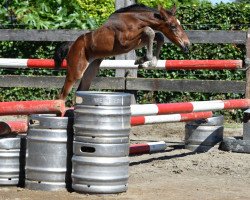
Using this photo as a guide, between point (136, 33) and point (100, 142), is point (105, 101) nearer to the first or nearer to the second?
point (100, 142)

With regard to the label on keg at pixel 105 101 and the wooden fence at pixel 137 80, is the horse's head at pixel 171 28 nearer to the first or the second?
the label on keg at pixel 105 101

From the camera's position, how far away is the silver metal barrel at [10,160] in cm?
629

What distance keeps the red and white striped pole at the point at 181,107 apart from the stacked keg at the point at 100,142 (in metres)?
0.66

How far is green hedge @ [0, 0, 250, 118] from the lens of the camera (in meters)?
12.8

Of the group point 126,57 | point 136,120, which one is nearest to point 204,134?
point 136,120

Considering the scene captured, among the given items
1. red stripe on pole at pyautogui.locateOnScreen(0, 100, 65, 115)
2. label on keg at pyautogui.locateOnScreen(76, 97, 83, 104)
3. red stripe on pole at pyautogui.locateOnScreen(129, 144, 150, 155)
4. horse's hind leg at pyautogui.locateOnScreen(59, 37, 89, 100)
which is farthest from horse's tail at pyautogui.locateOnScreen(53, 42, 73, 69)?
label on keg at pyautogui.locateOnScreen(76, 97, 83, 104)

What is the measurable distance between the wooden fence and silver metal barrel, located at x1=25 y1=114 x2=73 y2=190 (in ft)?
15.4

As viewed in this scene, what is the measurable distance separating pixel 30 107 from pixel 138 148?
212cm

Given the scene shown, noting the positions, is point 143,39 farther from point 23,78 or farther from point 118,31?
point 23,78

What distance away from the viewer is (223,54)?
41.9 feet

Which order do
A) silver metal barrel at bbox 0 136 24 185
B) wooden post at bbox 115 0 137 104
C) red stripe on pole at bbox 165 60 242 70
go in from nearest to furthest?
1. silver metal barrel at bbox 0 136 24 185
2. red stripe on pole at bbox 165 60 242 70
3. wooden post at bbox 115 0 137 104

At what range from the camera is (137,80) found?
12039 mm

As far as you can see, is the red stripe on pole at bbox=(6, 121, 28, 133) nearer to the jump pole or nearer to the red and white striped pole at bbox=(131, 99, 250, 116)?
the red and white striped pole at bbox=(131, 99, 250, 116)

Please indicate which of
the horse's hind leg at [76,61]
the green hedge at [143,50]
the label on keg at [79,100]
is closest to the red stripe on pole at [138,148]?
the horse's hind leg at [76,61]
